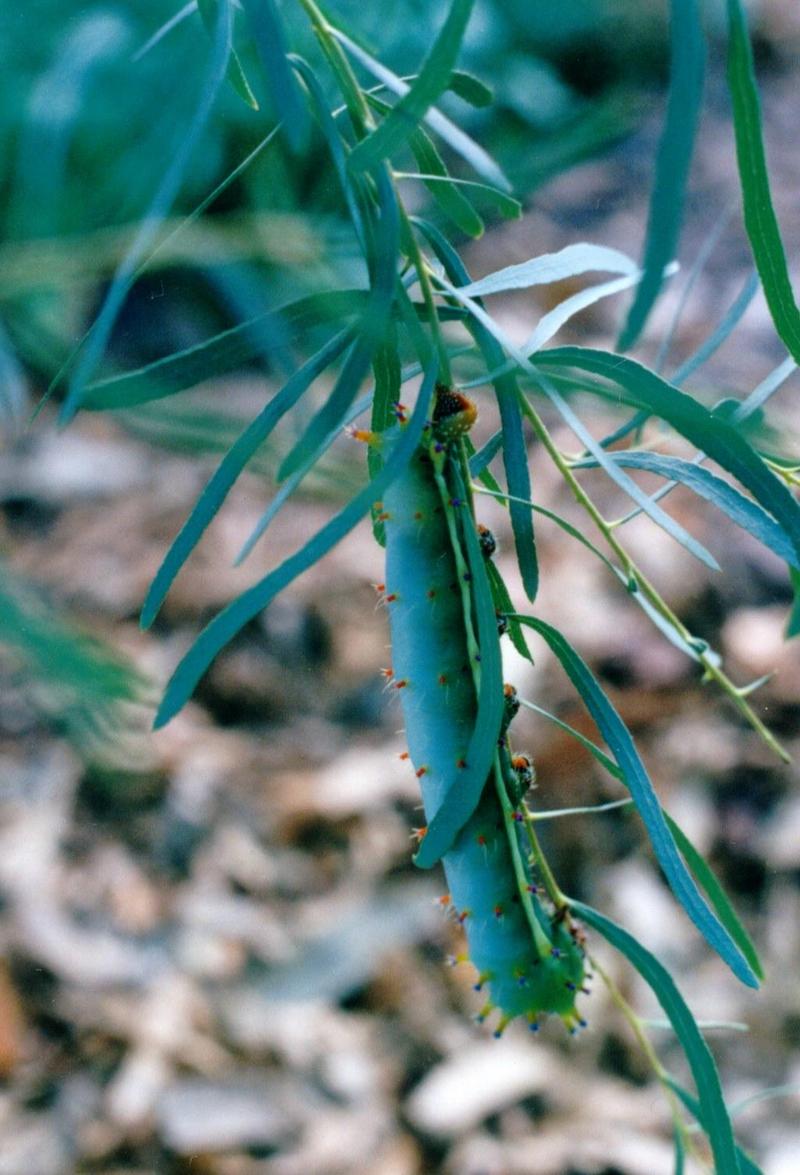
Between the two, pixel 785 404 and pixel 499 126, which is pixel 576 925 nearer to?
pixel 785 404

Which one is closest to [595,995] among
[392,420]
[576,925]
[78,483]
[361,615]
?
[361,615]

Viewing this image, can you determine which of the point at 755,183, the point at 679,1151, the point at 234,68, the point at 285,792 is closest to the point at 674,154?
the point at 755,183

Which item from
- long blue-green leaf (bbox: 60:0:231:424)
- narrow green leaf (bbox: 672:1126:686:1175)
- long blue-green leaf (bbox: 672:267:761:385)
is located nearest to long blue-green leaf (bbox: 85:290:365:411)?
long blue-green leaf (bbox: 60:0:231:424)

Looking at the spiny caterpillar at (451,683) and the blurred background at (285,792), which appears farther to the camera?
the blurred background at (285,792)

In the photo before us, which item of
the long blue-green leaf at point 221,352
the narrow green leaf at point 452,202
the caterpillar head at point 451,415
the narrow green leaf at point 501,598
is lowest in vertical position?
the narrow green leaf at point 501,598

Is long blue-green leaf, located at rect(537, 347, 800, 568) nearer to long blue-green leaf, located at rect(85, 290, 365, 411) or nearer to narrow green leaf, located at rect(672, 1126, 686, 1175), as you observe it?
long blue-green leaf, located at rect(85, 290, 365, 411)

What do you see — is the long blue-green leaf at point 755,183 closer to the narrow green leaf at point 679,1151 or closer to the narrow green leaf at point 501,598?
the narrow green leaf at point 501,598

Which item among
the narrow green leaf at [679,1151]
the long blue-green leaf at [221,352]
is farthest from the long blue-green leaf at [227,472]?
the narrow green leaf at [679,1151]
